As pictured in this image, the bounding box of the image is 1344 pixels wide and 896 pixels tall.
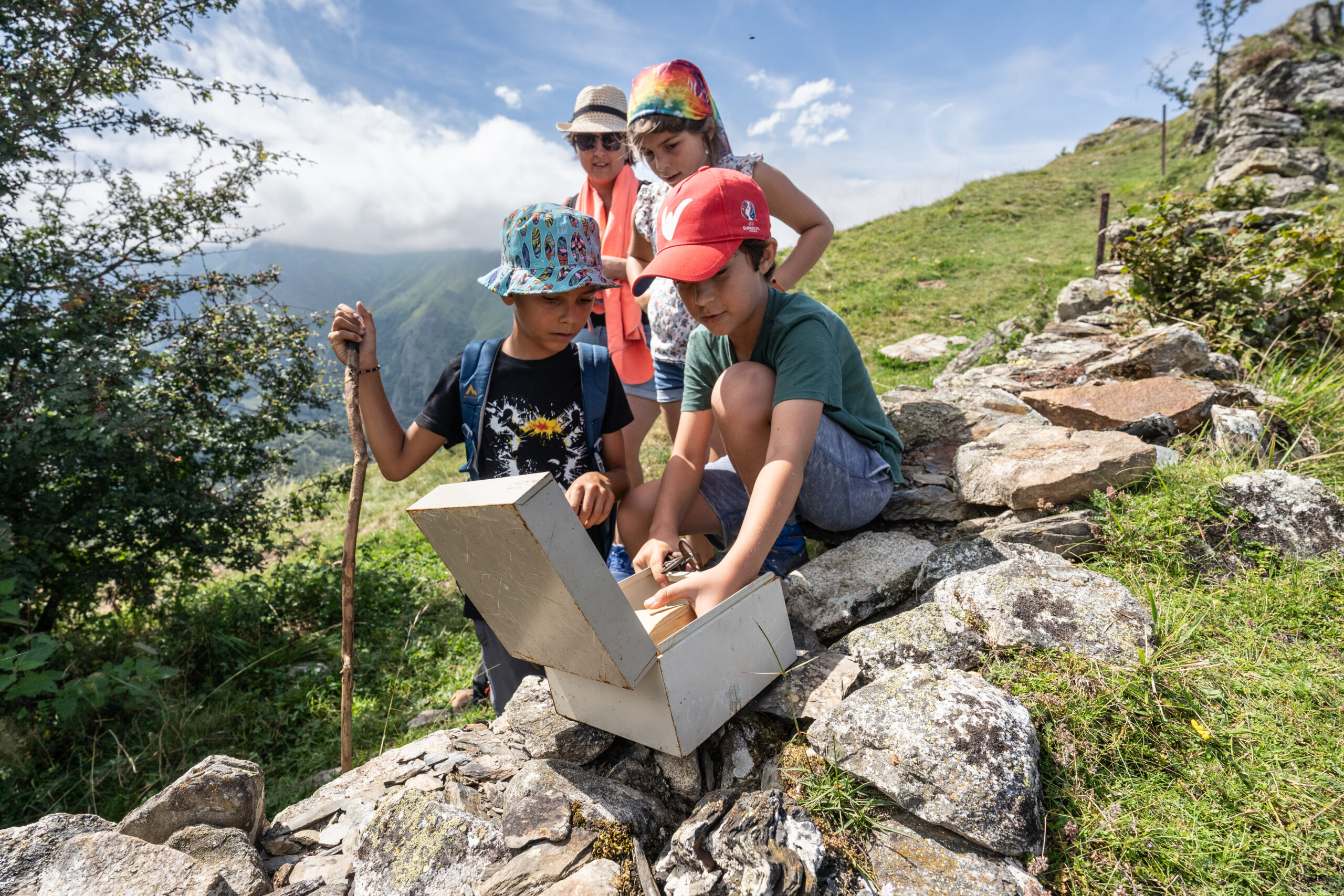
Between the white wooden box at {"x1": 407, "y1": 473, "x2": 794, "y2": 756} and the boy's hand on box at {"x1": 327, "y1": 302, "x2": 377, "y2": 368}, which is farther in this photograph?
the boy's hand on box at {"x1": 327, "y1": 302, "x2": 377, "y2": 368}

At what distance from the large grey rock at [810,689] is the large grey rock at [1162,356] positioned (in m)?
3.18

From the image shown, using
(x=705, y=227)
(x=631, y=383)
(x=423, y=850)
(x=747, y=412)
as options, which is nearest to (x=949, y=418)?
(x=631, y=383)

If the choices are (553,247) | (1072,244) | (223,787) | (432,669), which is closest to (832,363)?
(553,247)

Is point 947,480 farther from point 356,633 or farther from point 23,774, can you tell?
point 23,774

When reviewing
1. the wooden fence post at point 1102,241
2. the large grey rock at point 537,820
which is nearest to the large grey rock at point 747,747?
the large grey rock at point 537,820

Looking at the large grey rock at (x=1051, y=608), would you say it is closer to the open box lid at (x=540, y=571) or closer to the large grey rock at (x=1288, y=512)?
the large grey rock at (x=1288, y=512)

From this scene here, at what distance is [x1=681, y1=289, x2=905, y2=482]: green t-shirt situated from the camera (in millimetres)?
2170

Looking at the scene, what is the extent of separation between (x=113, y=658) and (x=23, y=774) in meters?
1.12

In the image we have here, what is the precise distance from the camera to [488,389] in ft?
8.43

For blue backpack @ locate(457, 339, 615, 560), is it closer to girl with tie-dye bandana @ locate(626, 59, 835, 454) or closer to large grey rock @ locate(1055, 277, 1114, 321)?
girl with tie-dye bandana @ locate(626, 59, 835, 454)

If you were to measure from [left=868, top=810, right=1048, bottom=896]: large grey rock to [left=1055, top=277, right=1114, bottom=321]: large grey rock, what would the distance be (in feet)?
20.0

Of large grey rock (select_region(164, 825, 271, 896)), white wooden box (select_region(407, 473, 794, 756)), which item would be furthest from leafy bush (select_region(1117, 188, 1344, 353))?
large grey rock (select_region(164, 825, 271, 896))

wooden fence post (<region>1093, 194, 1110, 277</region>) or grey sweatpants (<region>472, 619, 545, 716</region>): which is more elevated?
wooden fence post (<region>1093, 194, 1110, 277</region>)

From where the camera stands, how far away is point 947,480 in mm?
3107
